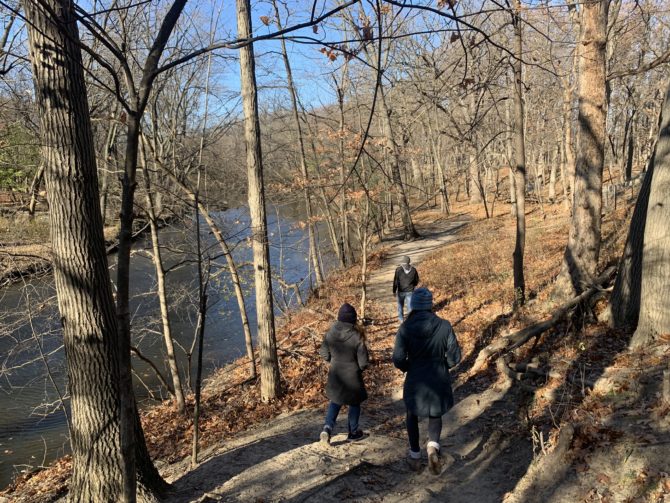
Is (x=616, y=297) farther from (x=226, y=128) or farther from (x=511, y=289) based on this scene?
(x=226, y=128)

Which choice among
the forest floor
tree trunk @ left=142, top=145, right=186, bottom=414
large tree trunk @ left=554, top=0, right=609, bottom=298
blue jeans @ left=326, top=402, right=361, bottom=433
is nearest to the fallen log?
the forest floor

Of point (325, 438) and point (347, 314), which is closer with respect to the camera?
point (347, 314)

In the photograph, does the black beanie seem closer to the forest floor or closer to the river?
the forest floor

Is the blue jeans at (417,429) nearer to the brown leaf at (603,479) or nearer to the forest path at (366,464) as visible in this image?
the forest path at (366,464)

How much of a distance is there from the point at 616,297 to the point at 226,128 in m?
7.43

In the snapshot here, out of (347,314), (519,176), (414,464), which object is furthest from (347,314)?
(519,176)

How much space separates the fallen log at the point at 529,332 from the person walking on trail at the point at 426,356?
3521 millimetres

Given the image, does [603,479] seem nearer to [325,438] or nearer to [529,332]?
[325,438]

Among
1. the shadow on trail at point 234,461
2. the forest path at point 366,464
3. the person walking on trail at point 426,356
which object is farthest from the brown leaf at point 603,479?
the shadow on trail at point 234,461

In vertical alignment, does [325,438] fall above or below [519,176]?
below

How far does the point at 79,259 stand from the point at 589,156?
832cm

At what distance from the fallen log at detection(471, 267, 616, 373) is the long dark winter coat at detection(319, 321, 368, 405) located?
3.32 meters

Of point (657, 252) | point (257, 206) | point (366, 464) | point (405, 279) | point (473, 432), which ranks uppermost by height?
point (257, 206)

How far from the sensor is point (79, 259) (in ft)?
12.8
